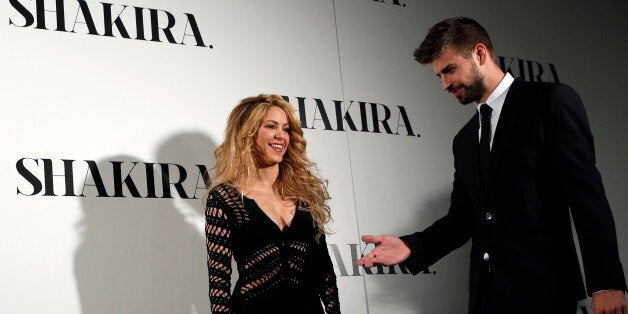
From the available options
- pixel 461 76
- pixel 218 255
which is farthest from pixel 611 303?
pixel 218 255

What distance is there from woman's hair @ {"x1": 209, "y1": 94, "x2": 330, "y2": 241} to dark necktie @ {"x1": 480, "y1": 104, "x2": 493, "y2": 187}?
58 centimetres

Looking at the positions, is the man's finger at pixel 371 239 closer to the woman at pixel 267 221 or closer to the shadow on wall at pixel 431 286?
the woman at pixel 267 221

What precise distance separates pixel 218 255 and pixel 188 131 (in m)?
0.73

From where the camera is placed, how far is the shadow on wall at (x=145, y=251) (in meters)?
2.71

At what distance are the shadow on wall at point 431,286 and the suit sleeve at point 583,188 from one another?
3.99 feet

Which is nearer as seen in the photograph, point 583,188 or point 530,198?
point 583,188

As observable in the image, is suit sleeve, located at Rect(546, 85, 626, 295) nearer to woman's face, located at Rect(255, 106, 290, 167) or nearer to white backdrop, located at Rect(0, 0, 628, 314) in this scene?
woman's face, located at Rect(255, 106, 290, 167)

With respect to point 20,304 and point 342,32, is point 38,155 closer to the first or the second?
point 20,304

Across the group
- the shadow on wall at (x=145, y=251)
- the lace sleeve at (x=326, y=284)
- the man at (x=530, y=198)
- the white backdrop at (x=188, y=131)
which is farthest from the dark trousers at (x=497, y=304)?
the shadow on wall at (x=145, y=251)

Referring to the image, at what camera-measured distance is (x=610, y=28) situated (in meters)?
4.38

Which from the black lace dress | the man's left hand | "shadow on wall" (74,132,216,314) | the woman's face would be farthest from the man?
"shadow on wall" (74,132,216,314)

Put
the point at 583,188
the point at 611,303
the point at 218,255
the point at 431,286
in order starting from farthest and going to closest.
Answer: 1. the point at 431,286
2. the point at 218,255
3. the point at 583,188
4. the point at 611,303

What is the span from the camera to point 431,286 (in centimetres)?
348

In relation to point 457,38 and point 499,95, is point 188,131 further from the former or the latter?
point 499,95
